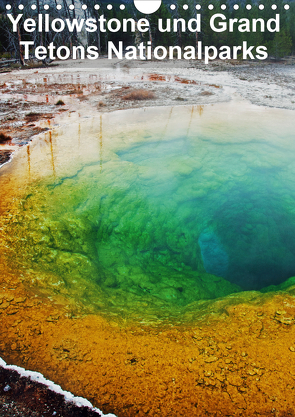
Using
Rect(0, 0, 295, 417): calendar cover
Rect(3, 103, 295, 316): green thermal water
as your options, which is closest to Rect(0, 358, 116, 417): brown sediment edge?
Rect(0, 0, 295, 417): calendar cover

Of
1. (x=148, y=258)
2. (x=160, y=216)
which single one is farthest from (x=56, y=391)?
(x=160, y=216)

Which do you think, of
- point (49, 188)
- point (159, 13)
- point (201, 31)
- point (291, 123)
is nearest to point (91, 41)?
point (159, 13)

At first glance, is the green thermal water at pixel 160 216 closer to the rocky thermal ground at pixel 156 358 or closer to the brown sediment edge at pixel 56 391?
the rocky thermal ground at pixel 156 358

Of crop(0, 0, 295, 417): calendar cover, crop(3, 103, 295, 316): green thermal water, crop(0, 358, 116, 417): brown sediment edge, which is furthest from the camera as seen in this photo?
crop(3, 103, 295, 316): green thermal water

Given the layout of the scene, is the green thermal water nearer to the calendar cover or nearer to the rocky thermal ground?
the calendar cover

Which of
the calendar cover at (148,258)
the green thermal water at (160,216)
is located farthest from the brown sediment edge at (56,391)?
the green thermal water at (160,216)

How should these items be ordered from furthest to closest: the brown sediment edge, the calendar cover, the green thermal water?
the green thermal water < the calendar cover < the brown sediment edge

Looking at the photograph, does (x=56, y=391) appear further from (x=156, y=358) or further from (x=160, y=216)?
(x=160, y=216)

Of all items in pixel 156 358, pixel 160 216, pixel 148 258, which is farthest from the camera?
pixel 160 216
